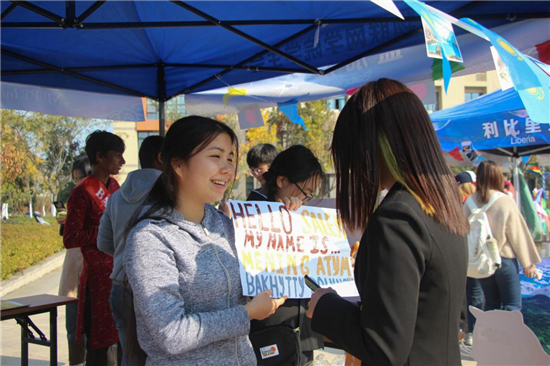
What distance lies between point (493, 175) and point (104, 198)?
4.16 meters

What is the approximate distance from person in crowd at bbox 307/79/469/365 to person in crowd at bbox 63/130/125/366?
2370 mm

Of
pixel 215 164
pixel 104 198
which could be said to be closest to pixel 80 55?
pixel 104 198

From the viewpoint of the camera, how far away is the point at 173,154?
5.94 feet

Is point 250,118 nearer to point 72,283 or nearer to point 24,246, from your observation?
point 72,283

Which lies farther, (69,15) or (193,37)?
(193,37)

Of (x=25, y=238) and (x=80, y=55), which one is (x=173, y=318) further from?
(x=25, y=238)

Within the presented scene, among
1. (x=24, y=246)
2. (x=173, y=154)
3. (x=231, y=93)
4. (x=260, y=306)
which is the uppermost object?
(x=231, y=93)

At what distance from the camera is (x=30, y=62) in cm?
388

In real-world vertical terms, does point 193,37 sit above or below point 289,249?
above

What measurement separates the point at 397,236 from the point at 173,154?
0.97 m

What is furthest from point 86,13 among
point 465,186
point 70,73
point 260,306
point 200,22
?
point 465,186

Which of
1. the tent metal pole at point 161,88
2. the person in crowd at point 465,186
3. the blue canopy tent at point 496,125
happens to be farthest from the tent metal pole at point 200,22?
the person in crowd at point 465,186

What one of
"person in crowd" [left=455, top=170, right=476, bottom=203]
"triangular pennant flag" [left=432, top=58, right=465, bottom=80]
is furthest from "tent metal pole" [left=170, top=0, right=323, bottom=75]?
"person in crowd" [left=455, top=170, right=476, bottom=203]

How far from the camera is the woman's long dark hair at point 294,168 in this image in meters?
2.79
